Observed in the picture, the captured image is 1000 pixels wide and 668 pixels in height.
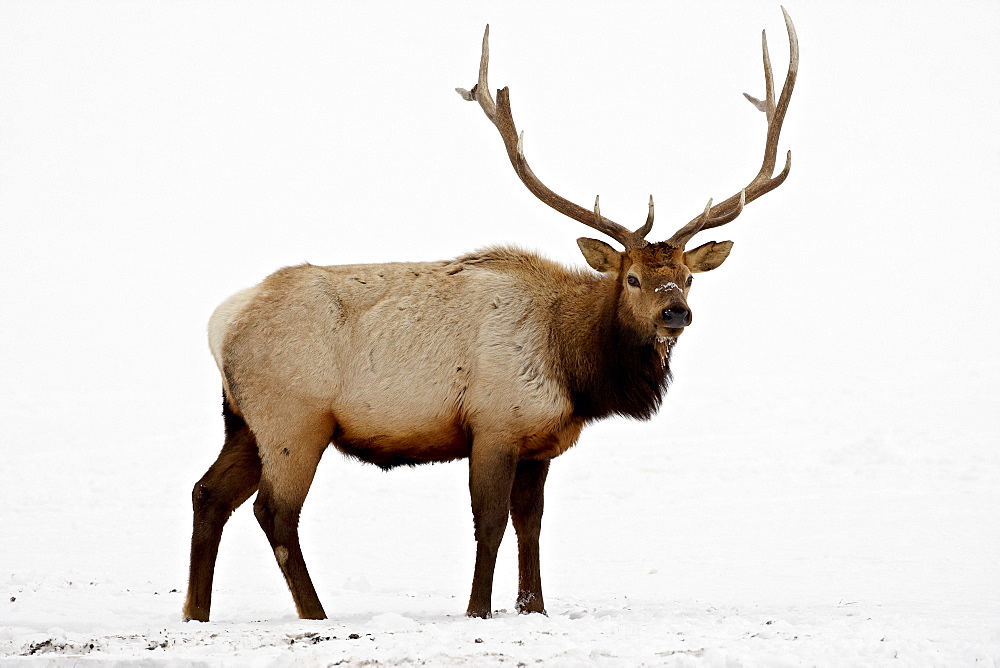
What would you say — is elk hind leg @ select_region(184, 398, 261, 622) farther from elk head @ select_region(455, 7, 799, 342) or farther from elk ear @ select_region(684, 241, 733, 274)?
elk ear @ select_region(684, 241, 733, 274)

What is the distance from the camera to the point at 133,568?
1099 cm

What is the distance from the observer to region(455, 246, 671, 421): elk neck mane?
8.45m

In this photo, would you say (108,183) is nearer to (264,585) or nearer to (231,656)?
(264,585)

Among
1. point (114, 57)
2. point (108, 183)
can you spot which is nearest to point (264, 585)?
point (108, 183)

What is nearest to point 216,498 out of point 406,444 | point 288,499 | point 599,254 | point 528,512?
point 288,499

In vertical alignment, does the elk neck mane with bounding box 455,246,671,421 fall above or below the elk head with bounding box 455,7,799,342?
below

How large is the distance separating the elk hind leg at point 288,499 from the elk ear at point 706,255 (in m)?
2.96

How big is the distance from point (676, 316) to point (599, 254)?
1.03 meters

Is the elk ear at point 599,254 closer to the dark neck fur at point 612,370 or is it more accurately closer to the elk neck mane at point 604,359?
the elk neck mane at point 604,359

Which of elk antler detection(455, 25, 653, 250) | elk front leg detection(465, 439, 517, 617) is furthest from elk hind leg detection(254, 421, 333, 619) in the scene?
elk antler detection(455, 25, 653, 250)

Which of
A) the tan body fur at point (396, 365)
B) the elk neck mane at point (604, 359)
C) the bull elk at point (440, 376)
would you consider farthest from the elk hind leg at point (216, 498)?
the elk neck mane at point (604, 359)

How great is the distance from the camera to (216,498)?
329 inches

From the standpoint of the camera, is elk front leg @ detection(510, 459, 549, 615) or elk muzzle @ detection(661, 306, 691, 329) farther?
elk front leg @ detection(510, 459, 549, 615)

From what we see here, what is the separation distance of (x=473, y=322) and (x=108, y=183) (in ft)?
211
